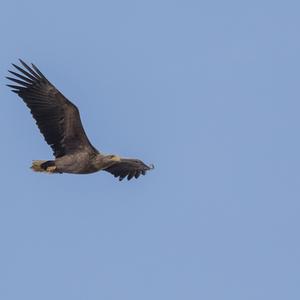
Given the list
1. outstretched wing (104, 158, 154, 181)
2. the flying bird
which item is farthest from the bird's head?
outstretched wing (104, 158, 154, 181)

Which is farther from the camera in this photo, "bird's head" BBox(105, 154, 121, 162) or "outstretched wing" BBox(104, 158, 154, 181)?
"outstretched wing" BBox(104, 158, 154, 181)

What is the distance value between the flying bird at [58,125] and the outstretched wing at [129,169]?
2426 millimetres

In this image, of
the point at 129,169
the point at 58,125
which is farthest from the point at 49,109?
the point at 129,169

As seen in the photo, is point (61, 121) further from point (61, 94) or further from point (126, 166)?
point (126, 166)

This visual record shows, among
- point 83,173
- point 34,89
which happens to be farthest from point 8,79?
point 83,173

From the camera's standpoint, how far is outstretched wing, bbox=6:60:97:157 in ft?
109

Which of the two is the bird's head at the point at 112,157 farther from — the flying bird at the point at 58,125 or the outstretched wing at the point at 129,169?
the outstretched wing at the point at 129,169

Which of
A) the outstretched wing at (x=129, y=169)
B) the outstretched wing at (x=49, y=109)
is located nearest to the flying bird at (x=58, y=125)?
the outstretched wing at (x=49, y=109)

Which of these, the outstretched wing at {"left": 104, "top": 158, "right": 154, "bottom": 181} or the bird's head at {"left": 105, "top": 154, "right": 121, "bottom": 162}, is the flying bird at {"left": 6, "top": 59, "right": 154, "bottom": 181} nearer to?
the bird's head at {"left": 105, "top": 154, "right": 121, "bottom": 162}

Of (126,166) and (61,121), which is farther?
(126,166)

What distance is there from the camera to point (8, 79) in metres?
33.3

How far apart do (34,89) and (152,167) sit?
4.62m

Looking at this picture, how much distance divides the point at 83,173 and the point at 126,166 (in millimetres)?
2879

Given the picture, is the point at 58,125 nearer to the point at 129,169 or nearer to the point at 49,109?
the point at 49,109
